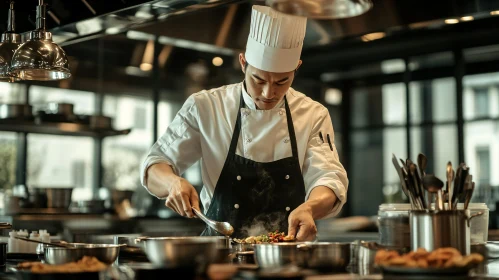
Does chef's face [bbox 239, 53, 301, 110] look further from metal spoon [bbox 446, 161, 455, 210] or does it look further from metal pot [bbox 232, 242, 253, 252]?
metal spoon [bbox 446, 161, 455, 210]

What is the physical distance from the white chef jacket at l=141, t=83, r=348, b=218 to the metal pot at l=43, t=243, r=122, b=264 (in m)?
1.08

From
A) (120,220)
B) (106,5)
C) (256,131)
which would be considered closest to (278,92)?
(256,131)

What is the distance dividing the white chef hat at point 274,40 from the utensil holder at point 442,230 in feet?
3.53

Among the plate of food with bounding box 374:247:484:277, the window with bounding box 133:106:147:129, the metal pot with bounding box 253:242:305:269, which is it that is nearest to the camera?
the plate of food with bounding box 374:247:484:277

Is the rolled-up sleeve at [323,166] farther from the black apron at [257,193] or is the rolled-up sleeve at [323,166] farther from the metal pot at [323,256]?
the metal pot at [323,256]

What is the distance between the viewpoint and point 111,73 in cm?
691

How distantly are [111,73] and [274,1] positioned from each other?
496 cm

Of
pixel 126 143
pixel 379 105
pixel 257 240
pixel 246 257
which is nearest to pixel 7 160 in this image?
pixel 126 143

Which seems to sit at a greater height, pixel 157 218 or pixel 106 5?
pixel 106 5

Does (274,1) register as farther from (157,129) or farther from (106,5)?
(157,129)

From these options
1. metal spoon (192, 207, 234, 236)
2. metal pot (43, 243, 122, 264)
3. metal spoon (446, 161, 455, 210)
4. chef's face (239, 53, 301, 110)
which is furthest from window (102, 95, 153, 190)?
metal spoon (446, 161, 455, 210)

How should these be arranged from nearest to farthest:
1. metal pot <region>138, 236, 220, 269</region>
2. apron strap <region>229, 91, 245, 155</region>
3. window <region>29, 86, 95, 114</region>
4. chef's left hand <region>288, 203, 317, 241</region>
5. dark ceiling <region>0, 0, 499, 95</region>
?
metal pot <region>138, 236, 220, 269</region>, chef's left hand <region>288, 203, 317, 241</region>, apron strap <region>229, 91, 245, 155</region>, dark ceiling <region>0, 0, 499, 95</region>, window <region>29, 86, 95, 114</region>

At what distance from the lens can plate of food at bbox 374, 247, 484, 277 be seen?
1.81 meters

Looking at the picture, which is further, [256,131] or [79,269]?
[256,131]
